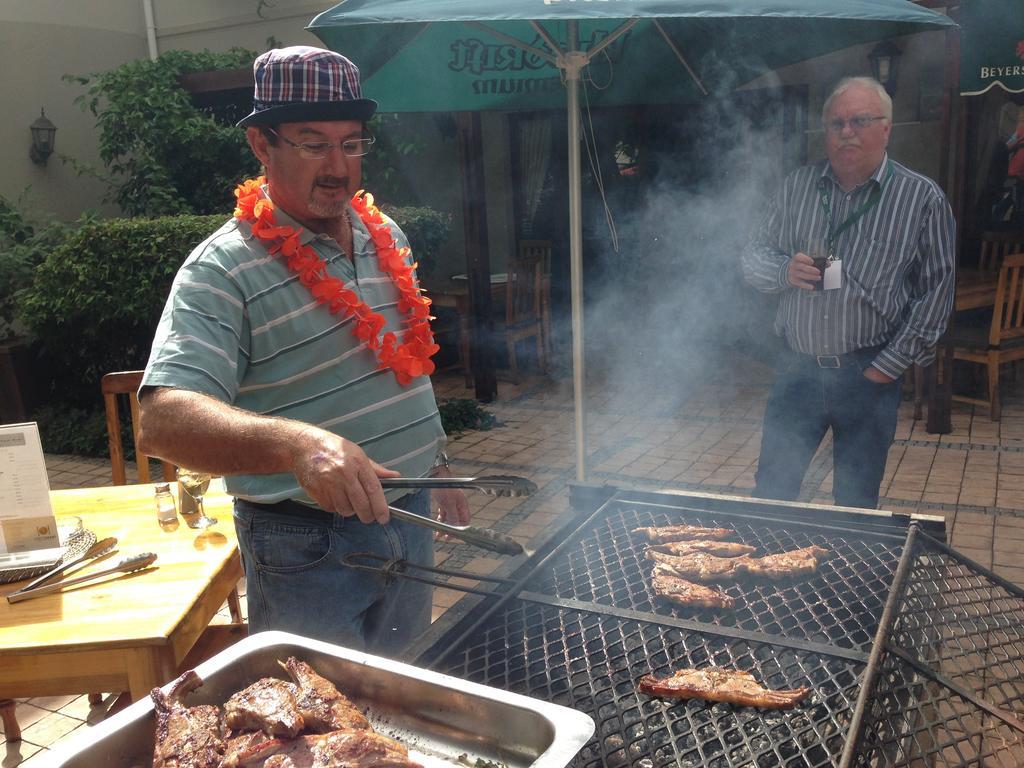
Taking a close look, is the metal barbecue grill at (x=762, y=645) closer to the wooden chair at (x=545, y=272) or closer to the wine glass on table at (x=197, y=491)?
the wine glass on table at (x=197, y=491)

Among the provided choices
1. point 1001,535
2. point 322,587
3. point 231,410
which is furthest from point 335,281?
point 1001,535

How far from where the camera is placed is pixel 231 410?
1854mm

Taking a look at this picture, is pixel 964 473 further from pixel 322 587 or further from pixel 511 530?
pixel 322 587

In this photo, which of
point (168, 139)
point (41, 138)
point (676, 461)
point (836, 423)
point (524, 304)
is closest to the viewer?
point (836, 423)

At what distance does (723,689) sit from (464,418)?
5.93m

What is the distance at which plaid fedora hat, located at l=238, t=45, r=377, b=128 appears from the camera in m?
2.21

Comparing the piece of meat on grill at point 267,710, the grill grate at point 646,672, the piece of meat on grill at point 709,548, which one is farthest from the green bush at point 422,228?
the piece of meat on grill at point 267,710

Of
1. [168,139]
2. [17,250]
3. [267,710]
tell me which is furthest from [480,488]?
[168,139]

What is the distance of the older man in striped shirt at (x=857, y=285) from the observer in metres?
3.71

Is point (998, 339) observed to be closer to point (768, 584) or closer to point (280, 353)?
point (768, 584)

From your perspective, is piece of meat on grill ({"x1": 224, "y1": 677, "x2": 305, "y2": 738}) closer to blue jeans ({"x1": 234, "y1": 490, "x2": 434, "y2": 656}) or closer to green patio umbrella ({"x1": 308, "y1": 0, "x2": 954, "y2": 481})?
blue jeans ({"x1": 234, "y1": 490, "x2": 434, "y2": 656})

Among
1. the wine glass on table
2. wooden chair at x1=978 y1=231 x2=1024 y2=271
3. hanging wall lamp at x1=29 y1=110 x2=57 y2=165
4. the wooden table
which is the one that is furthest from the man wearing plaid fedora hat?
hanging wall lamp at x1=29 y1=110 x2=57 y2=165

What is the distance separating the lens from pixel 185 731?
1336mm

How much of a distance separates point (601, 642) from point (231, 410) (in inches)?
40.8
